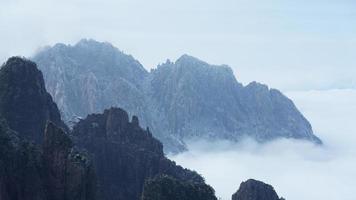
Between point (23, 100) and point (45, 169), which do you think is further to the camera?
point (23, 100)

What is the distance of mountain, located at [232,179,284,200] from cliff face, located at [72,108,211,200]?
31.9ft

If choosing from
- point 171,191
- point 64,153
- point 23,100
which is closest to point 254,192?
point 171,191

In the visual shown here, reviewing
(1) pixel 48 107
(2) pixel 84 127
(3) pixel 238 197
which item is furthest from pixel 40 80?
(3) pixel 238 197

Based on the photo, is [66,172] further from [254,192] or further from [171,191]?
[254,192]

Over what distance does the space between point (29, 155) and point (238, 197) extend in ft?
177

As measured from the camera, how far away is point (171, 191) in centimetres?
9850

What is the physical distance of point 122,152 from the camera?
525 ft

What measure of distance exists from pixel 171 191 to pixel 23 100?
46398 millimetres

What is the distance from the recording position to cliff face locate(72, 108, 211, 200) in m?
150

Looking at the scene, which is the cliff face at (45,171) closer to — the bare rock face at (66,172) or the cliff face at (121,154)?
the bare rock face at (66,172)

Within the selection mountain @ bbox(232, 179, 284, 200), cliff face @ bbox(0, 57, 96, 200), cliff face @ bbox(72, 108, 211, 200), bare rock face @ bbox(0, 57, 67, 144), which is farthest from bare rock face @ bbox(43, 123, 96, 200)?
mountain @ bbox(232, 179, 284, 200)

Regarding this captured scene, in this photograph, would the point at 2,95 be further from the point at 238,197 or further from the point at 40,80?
the point at 238,197

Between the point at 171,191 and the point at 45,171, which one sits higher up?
the point at 45,171

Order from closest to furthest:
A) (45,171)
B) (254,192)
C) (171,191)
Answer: (45,171)
(171,191)
(254,192)
